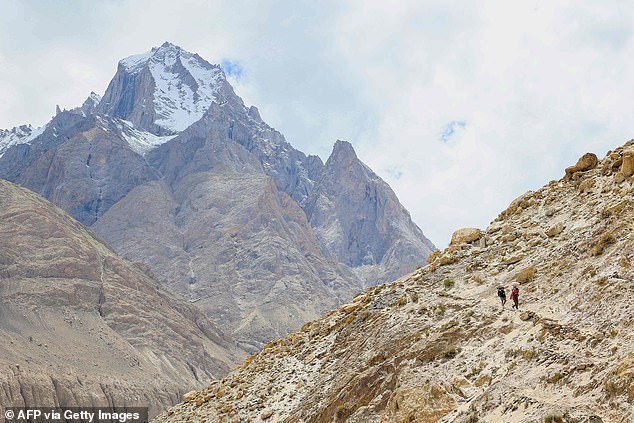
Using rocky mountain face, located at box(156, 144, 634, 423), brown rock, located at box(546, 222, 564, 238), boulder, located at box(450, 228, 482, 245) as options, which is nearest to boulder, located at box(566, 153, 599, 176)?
rocky mountain face, located at box(156, 144, 634, 423)

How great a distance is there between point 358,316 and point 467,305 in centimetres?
576

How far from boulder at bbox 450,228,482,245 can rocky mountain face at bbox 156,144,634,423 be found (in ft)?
0.22

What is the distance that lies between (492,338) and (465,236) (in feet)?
33.5

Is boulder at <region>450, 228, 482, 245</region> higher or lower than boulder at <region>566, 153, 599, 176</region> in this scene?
lower

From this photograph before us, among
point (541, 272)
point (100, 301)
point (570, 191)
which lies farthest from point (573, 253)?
point (100, 301)

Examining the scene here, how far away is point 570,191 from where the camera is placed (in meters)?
25.8

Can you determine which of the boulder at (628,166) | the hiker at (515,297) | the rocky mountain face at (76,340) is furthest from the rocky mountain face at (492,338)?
the rocky mountain face at (76,340)

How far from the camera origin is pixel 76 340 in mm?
160625

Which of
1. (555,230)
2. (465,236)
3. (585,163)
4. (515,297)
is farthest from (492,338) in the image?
(585,163)

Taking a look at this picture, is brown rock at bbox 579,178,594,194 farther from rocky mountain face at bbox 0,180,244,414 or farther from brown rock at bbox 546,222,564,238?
rocky mountain face at bbox 0,180,244,414

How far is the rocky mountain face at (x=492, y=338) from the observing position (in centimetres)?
1386

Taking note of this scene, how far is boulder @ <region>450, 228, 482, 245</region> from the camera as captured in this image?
90.6 feet

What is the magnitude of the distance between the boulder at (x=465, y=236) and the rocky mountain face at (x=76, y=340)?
390ft

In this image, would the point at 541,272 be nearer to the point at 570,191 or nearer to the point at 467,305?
the point at 467,305
